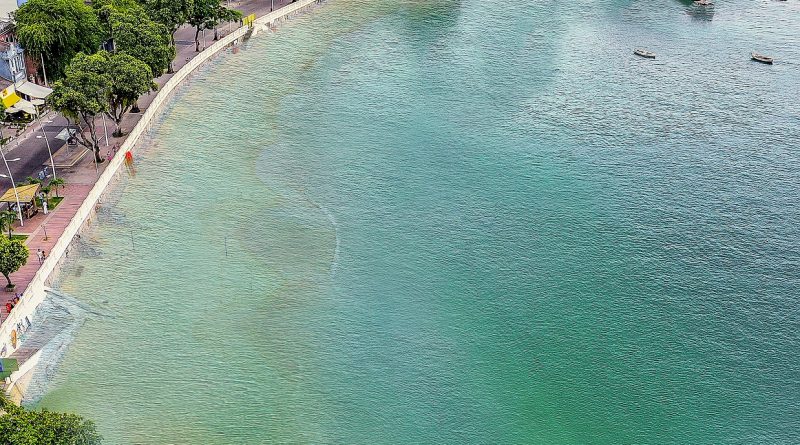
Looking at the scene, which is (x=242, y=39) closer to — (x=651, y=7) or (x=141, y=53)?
(x=141, y=53)

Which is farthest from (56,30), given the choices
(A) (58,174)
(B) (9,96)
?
(A) (58,174)

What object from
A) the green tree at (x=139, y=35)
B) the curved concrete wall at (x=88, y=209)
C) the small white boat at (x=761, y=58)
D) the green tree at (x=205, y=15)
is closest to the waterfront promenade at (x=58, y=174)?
the curved concrete wall at (x=88, y=209)

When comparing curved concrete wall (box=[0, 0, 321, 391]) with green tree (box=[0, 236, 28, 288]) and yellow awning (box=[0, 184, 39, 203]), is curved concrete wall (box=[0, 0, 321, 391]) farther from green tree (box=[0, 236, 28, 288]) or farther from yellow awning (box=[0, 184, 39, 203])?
yellow awning (box=[0, 184, 39, 203])

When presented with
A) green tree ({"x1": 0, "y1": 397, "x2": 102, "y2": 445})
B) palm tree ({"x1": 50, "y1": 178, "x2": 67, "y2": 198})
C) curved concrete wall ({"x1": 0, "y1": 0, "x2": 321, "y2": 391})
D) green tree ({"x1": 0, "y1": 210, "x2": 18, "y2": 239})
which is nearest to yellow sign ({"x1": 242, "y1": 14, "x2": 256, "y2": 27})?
curved concrete wall ({"x1": 0, "y1": 0, "x2": 321, "y2": 391})

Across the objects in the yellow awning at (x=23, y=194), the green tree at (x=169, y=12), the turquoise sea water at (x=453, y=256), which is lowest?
the turquoise sea water at (x=453, y=256)

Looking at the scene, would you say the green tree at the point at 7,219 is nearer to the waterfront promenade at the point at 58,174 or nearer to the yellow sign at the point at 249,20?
the waterfront promenade at the point at 58,174

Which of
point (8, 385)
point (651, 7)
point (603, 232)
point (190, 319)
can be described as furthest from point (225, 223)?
point (651, 7)

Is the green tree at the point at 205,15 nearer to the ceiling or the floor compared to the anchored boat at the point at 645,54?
nearer to the ceiling
